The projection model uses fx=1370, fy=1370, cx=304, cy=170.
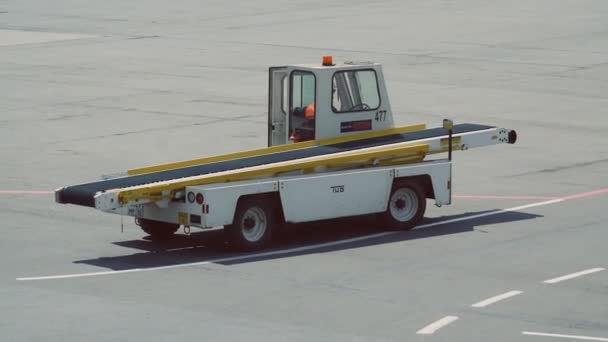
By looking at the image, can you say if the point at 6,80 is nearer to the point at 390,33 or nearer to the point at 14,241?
the point at 390,33

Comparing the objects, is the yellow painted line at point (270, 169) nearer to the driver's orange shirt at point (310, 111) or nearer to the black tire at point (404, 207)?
the black tire at point (404, 207)

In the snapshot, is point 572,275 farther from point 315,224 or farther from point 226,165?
point 226,165

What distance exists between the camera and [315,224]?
24109 millimetres

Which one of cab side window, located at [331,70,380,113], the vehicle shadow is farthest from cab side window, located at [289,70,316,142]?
the vehicle shadow

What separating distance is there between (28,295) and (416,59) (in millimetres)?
29594

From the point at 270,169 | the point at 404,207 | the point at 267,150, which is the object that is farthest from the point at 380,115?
the point at 270,169

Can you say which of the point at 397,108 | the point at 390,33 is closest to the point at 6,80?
the point at 397,108

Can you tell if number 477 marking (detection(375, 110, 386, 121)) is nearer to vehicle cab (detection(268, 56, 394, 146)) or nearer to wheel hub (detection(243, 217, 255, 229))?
vehicle cab (detection(268, 56, 394, 146))

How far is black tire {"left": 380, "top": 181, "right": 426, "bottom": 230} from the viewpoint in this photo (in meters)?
23.2

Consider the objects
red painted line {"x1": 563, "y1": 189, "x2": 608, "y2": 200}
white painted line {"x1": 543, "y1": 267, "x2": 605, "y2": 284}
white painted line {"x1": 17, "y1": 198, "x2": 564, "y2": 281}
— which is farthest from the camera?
red painted line {"x1": 563, "y1": 189, "x2": 608, "y2": 200}

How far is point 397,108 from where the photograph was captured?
124 ft

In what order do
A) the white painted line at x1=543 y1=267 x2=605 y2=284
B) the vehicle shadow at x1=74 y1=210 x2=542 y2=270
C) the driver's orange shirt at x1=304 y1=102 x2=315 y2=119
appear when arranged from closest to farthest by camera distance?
the white painted line at x1=543 y1=267 x2=605 y2=284
the vehicle shadow at x1=74 y1=210 x2=542 y2=270
the driver's orange shirt at x1=304 y1=102 x2=315 y2=119

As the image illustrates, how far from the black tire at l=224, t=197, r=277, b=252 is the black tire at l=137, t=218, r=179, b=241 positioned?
1.41 meters

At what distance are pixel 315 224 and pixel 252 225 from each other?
2.54m
